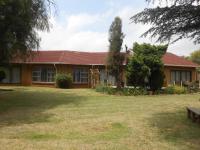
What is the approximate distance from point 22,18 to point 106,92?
11.5 metres

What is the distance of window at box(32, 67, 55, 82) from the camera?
41031mm

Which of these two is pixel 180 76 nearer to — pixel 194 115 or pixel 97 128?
pixel 194 115

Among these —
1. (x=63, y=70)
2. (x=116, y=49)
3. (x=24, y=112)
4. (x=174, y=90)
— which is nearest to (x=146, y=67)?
(x=174, y=90)

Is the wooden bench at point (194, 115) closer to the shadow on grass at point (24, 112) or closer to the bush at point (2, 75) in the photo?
the shadow on grass at point (24, 112)

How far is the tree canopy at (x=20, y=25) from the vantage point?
853 inches

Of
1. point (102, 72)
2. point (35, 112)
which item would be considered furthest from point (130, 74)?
point (35, 112)

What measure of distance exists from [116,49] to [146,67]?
3.81 meters

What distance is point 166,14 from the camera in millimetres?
14406

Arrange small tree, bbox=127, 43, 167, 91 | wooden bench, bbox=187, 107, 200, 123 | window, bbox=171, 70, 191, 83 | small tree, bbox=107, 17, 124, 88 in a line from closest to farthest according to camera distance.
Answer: wooden bench, bbox=187, 107, 200, 123, small tree, bbox=127, 43, 167, 91, small tree, bbox=107, 17, 124, 88, window, bbox=171, 70, 191, 83

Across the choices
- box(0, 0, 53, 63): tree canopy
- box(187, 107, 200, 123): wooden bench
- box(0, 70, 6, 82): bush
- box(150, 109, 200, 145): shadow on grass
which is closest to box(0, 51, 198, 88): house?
box(0, 70, 6, 82): bush

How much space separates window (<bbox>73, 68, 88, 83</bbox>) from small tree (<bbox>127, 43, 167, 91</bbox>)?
897 cm

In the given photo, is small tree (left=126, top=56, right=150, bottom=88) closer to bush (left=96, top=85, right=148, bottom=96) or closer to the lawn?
bush (left=96, top=85, right=148, bottom=96)

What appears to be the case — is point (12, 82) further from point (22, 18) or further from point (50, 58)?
point (22, 18)

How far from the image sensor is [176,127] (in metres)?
14.7
